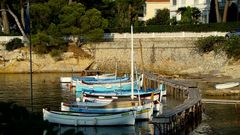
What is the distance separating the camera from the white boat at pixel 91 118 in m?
32.6

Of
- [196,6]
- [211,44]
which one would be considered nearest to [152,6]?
[196,6]

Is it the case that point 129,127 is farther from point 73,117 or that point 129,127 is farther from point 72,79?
point 72,79

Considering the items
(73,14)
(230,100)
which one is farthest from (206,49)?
(230,100)

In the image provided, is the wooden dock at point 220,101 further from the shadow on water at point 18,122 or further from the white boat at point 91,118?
the shadow on water at point 18,122

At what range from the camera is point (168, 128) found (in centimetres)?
3030

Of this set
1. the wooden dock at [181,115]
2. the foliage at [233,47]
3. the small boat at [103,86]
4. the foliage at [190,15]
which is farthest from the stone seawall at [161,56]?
the wooden dock at [181,115]

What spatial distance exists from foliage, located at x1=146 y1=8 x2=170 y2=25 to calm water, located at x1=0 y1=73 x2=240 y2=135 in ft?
69.0

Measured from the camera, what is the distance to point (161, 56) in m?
67.4

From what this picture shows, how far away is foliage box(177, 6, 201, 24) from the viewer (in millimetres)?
72394

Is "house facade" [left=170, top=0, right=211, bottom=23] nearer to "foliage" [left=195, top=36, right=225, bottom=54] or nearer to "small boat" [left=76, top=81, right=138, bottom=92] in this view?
"foliage" [left=195, top=36, right=225, bottom=54]

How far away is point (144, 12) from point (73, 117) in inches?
2544

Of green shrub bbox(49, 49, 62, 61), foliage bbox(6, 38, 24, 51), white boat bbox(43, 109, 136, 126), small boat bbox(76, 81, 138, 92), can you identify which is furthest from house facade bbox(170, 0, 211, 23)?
white boat bbox(43, 109, 136, 126)

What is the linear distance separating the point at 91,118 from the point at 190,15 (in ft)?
146

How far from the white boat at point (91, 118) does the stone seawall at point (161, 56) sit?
3169 cm
